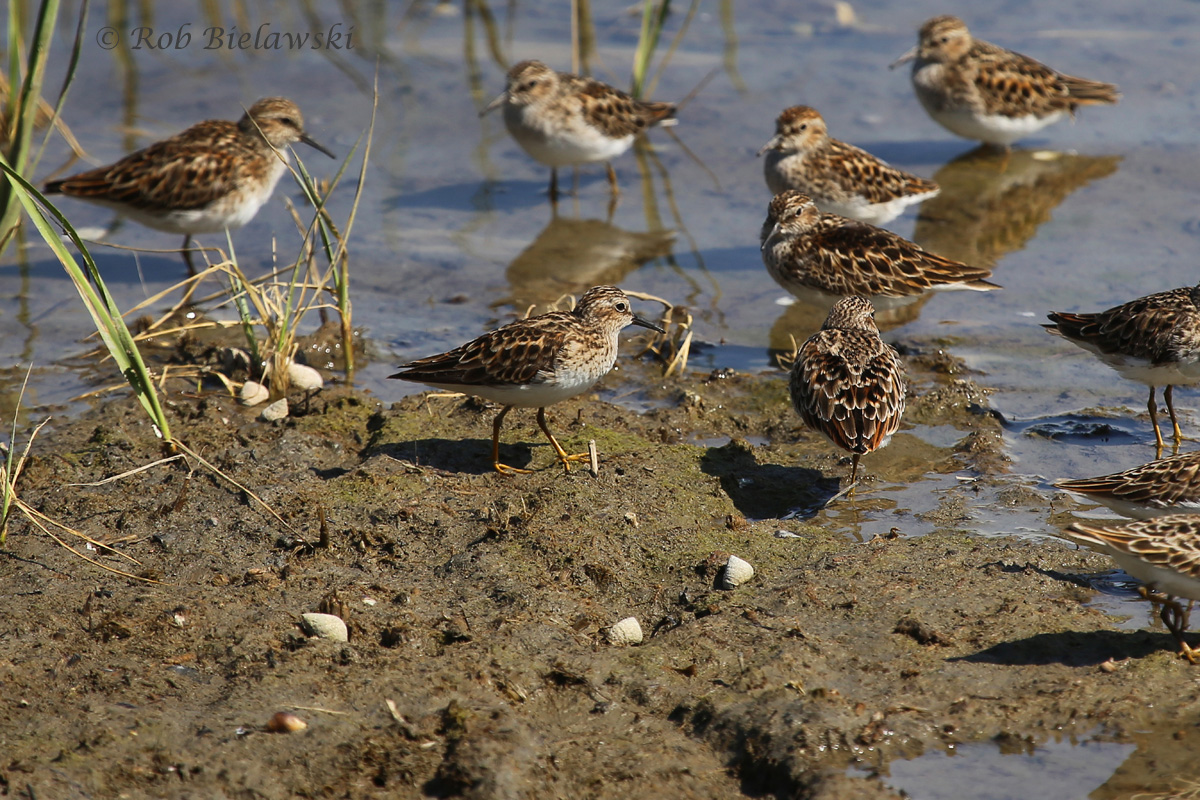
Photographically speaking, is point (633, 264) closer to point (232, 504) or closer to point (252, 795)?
point (232, 504)

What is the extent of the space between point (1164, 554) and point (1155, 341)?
2695mm

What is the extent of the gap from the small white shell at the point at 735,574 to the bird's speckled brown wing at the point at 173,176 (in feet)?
20.8

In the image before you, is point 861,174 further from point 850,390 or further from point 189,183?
point 189,183

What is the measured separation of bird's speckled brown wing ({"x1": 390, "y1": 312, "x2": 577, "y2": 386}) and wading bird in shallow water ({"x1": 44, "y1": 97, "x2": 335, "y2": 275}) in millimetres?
3895

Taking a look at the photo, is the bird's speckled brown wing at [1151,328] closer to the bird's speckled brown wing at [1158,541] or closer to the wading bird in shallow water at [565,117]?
the bird's speckled brown wing at [1158,541]

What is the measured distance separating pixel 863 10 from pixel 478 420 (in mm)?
11471

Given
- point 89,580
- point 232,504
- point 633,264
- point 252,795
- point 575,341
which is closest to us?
point 252,795

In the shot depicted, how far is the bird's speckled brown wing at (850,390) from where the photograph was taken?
6.65 m

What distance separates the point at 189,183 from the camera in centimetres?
996

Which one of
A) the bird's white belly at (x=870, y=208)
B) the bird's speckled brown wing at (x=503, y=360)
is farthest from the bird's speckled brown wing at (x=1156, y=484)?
the bird's white belly at (x=870, y=208)

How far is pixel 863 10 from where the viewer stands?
16.5 metres

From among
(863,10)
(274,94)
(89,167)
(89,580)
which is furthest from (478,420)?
(863,10)

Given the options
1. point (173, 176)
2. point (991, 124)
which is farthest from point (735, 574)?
point (991, 124)

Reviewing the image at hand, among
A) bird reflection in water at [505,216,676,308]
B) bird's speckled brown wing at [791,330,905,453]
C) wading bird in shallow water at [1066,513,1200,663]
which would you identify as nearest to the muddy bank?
wading bird in shallow water at [1066,513,1200,663]
